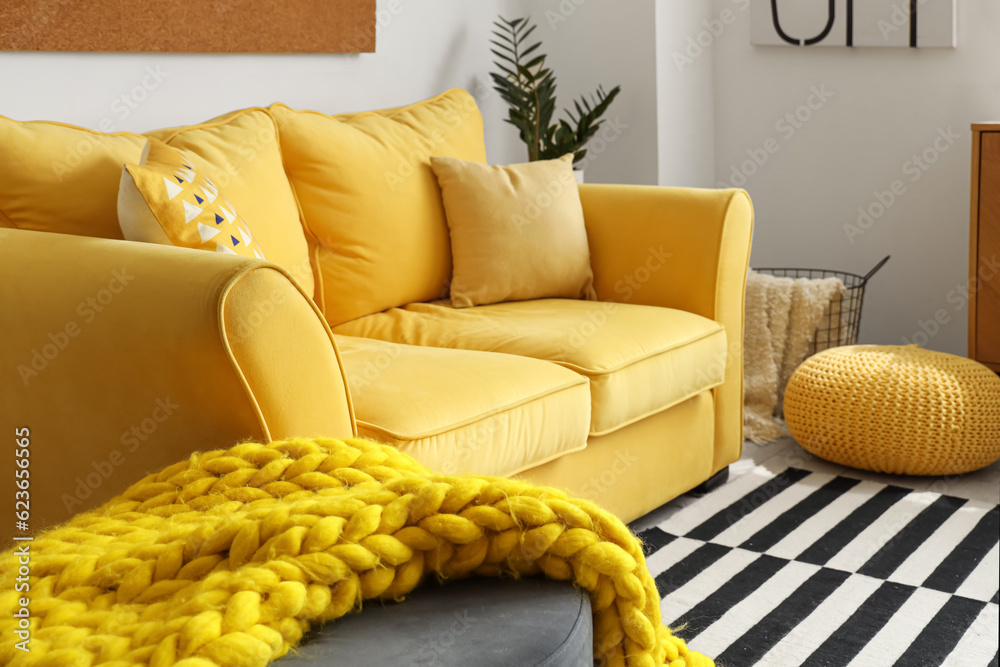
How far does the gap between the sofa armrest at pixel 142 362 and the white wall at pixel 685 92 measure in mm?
2299

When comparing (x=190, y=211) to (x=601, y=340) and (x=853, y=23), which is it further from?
(x=853, y=23)

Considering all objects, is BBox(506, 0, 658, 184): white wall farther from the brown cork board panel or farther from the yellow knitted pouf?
the yellow knitted pouf

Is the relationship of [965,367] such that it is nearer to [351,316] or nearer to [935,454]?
[935,454]

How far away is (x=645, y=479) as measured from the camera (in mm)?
2188

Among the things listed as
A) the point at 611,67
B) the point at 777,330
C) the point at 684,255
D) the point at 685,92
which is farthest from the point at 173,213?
the point at 685,92

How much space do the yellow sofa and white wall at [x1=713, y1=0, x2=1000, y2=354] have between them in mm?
1106

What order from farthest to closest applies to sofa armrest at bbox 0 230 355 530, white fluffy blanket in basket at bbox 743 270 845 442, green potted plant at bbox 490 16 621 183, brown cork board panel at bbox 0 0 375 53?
green potted plant at bbox 490 16 621 183, white fluffy blanket in basket at bbox 743 270 845 442, brown cork board panel at bbox 0 0 375 53, sofa armrest at bbox 0 230 355 530

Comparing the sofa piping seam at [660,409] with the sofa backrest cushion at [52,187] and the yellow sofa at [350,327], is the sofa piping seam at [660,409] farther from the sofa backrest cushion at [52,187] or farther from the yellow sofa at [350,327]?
the sofa backrest cushion at [52,187]

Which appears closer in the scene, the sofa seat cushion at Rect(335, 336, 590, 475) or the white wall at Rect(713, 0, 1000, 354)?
the sofa seat cushion at Rect(335, 336, 590, 475)

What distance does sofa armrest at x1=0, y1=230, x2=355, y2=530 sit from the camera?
1187 mm

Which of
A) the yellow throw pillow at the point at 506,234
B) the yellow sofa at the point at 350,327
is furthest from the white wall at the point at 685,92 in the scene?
the yellow throw pillow at the point at 506,234

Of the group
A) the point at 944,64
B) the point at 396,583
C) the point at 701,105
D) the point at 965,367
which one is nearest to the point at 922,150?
the point at 944,64

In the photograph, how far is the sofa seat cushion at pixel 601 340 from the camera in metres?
1.98

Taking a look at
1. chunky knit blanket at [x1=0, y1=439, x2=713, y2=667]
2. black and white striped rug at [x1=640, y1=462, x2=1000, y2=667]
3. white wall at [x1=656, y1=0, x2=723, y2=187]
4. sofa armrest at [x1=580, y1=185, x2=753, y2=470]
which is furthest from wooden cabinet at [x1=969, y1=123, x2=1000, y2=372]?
chunky knit blanket at [x1=0, y1=439, x2=713, y2=667]
